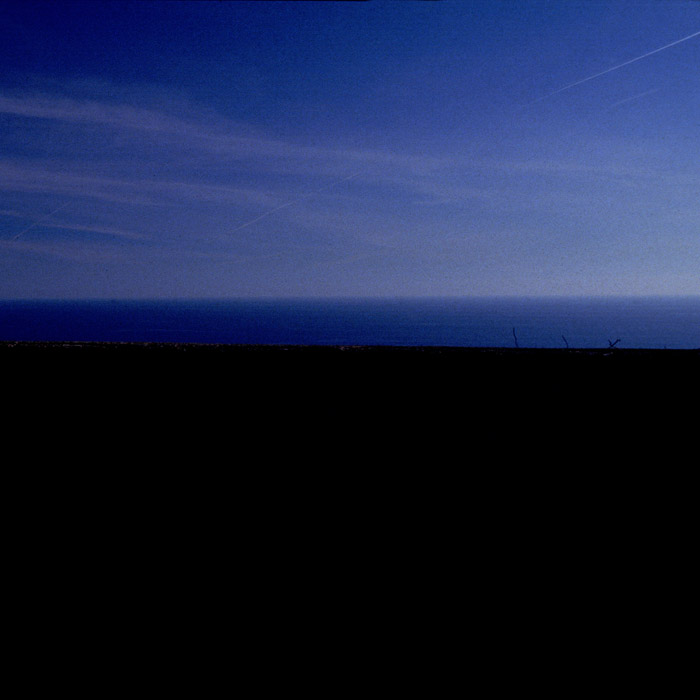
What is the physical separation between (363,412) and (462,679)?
1093 millimetres

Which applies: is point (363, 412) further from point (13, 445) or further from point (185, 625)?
point (13, 445)

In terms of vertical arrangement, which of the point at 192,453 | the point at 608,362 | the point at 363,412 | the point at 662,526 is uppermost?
the point at 608,362

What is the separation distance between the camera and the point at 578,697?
142 centimetres

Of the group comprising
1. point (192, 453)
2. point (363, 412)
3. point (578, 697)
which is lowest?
point (578, 697)

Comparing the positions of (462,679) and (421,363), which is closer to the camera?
(462,679)

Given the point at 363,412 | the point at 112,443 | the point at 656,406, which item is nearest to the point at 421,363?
the point at 363,412

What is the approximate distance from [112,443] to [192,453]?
0.44 metres

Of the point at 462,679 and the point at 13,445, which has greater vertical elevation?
the point at 13,445

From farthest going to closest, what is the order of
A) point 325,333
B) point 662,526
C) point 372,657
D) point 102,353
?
point 325,333 < point 102,353 < point 662,526 < point 372,657

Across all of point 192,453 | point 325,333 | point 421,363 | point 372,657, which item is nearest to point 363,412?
point 421,363

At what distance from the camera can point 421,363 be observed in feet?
7.66

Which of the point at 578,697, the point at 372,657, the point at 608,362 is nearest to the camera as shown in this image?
the point at 578,697

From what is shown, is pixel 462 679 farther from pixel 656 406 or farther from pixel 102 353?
pixel 102 353

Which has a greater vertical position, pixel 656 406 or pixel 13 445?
pixel 656 406
